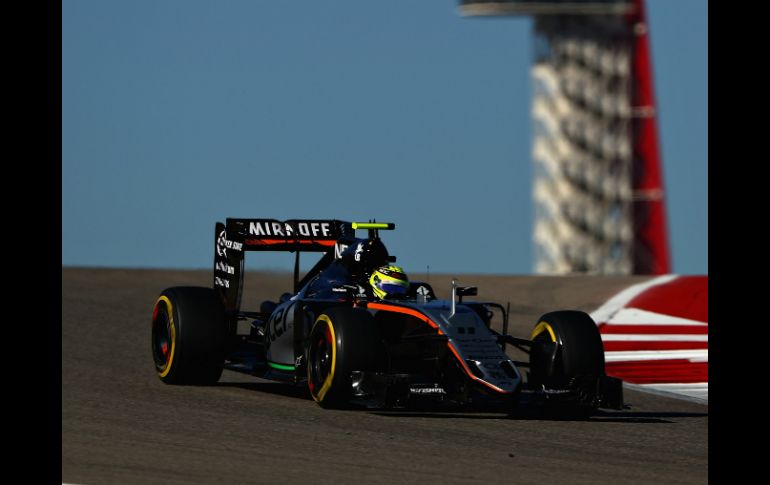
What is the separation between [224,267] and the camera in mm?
15562

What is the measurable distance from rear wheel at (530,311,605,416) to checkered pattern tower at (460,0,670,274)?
57.5 metres

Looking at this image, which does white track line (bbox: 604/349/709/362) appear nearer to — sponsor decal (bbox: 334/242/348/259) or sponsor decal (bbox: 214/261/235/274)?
sponsor decal (bbox: 334/242/348/259)

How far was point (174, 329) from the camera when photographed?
46.9ft

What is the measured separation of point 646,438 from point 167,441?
10.9ft

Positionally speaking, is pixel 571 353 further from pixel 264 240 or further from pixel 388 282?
pixel 264 240

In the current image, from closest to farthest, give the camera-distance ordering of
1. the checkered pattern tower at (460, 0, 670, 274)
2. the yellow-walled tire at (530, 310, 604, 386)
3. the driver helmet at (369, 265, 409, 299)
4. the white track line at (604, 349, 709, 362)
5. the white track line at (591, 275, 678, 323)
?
the yellow-walled tire at (530, 310, 604, 386) < the driver helmet at (369, 265, 409, 299) < the white track line at (604, 349, 709, 362) < the white track line at (591, 275, 678, 323) < the checkered pattern tower at (460, 0, 670, 274)

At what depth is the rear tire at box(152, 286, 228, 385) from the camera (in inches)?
561

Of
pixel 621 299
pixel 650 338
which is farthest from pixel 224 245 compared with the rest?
pixel 621 299

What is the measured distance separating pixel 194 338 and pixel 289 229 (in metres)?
1.68

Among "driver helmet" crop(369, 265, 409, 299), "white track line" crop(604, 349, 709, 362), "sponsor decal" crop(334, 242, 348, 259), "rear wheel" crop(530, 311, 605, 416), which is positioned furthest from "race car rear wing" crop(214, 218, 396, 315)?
"white track line" crop(604, 349, 709, 362)

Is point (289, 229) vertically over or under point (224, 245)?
over

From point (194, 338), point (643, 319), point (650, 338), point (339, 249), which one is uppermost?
point (339, 249)
